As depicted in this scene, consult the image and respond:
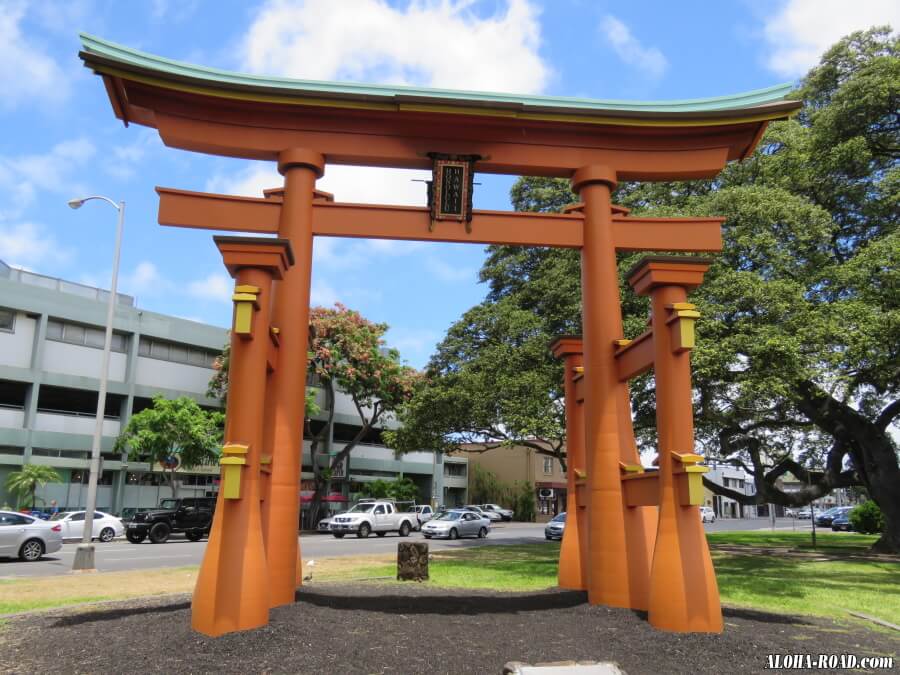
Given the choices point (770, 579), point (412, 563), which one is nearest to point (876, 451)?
point (770, 579)

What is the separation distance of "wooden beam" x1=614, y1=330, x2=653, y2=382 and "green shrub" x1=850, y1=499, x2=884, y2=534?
3609cm

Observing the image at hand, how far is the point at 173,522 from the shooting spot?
26359 millimetres

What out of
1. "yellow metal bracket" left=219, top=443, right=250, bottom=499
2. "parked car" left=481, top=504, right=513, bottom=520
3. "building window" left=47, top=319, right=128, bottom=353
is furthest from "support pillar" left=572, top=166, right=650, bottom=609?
"parked car" left=481, top=504, right=513, bottom=520

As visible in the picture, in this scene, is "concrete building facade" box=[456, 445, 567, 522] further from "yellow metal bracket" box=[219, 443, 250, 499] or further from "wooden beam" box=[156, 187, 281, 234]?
"yellow metal bracket" box=[219, 443, 250, 499]

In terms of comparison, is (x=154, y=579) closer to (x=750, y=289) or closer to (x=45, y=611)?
(x=45, y=611)

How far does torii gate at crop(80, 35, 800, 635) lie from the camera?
301 inches

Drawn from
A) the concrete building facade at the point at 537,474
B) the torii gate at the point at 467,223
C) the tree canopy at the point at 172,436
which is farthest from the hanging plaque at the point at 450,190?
the concrete building facade at the point at 537,474

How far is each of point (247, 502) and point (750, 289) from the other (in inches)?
494

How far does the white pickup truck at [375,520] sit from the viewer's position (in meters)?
31.3

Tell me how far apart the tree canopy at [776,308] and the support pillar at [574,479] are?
16.9ft

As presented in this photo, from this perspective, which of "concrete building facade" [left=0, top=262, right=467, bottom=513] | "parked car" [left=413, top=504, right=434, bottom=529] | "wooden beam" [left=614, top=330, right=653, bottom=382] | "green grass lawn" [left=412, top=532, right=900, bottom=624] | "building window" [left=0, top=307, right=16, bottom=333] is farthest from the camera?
"parked car" [left=413, top=504, right=434, bottom=529]
